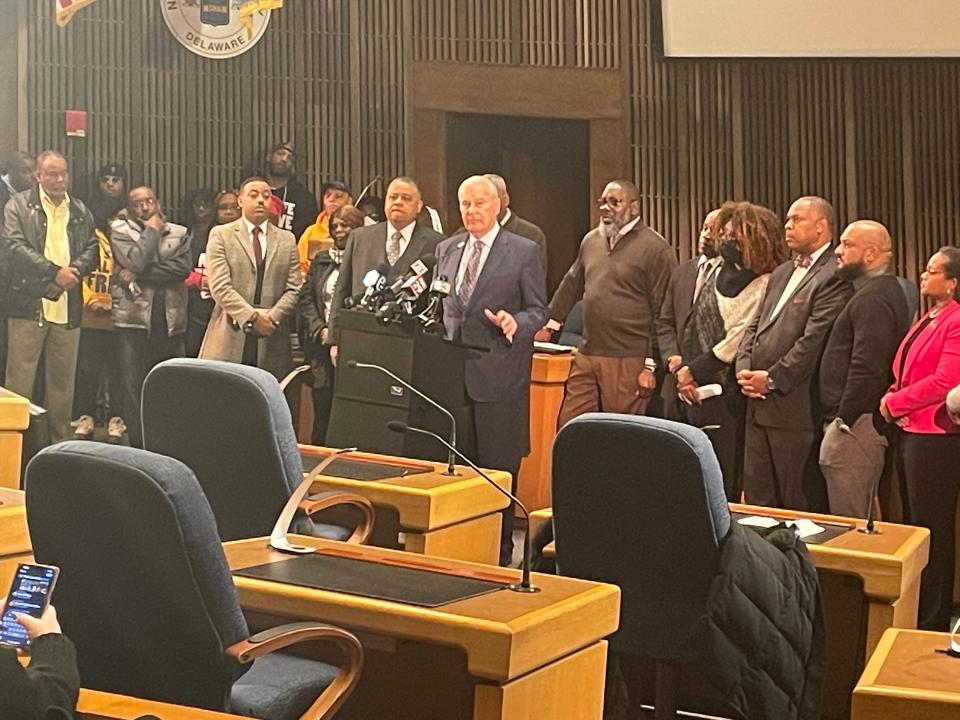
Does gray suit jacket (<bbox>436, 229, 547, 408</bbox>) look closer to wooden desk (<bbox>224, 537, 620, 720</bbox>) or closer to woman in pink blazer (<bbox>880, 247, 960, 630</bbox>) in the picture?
woman in pink blazer (<bbox>880, 247, 960, 630</bbox>)

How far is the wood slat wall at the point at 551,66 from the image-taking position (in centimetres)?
918

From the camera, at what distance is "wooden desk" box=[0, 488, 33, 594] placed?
10.7 ft

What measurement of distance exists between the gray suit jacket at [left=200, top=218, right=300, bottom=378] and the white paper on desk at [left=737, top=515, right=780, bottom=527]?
384 centimetres

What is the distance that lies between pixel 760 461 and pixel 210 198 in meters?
4.50

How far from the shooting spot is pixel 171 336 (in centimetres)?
810

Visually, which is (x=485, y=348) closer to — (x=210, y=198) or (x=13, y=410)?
(x=13, y=410)

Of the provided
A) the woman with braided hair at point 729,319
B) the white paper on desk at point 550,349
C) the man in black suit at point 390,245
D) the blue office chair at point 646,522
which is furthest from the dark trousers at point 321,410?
the blue office chair at point 646,522

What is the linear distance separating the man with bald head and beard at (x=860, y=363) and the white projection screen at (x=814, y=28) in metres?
3.70

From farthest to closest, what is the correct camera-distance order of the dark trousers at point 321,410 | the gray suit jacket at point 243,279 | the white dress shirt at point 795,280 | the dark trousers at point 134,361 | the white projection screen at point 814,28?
the white projection screen at point 814,28
the dark trousers at point 134,361
the gray suit jacket at point 243,279
the dark trousers at point 321,410
the white dress shirt at point 795,280

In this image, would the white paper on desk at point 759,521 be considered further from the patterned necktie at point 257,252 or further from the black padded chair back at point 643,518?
the patterned necktie at point 257,252

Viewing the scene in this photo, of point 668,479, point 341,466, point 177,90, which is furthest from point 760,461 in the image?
point 177,90

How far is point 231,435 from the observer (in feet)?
12.5

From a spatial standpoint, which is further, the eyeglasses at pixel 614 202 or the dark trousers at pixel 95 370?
the dark trousers at pixel 95 370

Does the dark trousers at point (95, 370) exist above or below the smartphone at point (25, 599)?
above
